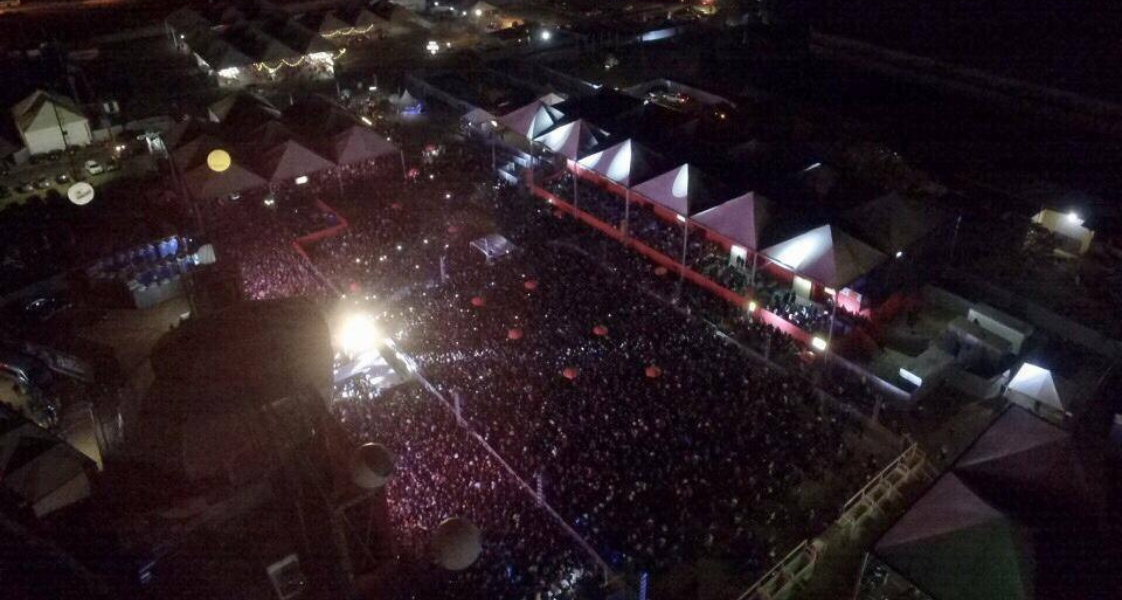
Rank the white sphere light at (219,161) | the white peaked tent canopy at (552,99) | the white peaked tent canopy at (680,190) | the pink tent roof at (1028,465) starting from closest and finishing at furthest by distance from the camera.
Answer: the pink tent roof at (1028,465)
the white peaked tent canopy at (680,190)
the white sphere light at (219,161)
the white peaked tent canopy at (552,99)

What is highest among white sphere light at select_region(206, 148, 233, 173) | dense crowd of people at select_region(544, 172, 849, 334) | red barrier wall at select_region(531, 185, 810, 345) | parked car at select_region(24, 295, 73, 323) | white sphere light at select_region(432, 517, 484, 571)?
white sphere light at select_region(206, 148, 233, 173)

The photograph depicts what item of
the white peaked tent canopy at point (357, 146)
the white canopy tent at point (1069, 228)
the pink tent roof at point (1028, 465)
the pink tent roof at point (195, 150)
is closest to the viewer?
the pink tent roof at point (1028, 465)

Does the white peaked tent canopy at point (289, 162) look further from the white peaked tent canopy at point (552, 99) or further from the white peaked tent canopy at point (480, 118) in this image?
the white peaked tent canopy at point (552, 99)

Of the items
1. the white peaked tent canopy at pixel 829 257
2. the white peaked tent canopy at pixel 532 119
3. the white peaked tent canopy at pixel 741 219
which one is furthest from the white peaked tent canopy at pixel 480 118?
the white peaked tent canopy at pixel 829 257

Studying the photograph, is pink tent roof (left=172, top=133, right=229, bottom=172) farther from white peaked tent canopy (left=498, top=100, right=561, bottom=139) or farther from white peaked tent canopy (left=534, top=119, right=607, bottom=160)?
white peaked tent canopy (left=534, top=119, right=607, bottom=160)

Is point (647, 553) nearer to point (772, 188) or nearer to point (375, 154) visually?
point (772, 188)

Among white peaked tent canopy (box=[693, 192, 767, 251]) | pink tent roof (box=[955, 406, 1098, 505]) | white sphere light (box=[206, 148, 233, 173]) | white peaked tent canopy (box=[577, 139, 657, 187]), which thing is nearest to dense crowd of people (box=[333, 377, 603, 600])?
pink tent roof (box=[955, 406, 1098, 505])

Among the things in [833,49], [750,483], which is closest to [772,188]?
[750,483]

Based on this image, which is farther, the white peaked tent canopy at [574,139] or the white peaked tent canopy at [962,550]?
the white peaked tent canopy at [574,139]
